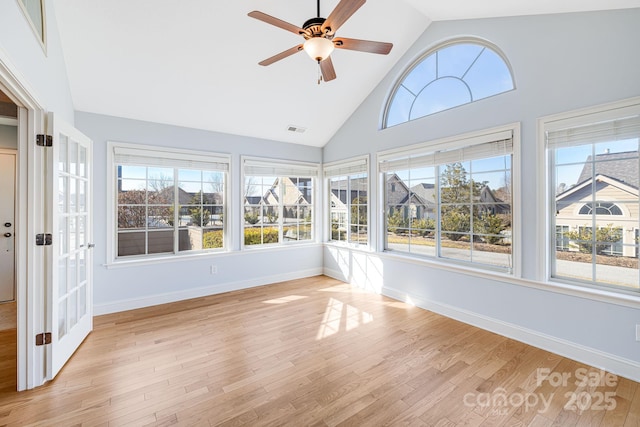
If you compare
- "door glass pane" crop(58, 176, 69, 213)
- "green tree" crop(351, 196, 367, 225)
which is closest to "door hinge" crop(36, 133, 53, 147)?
"door glass pane" crop(58, 176, 69, 213)

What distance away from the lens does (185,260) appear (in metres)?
4.07

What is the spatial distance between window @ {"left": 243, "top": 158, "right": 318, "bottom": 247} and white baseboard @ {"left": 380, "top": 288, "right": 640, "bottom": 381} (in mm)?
2551

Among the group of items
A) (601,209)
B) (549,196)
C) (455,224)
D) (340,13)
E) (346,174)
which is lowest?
(455,224)

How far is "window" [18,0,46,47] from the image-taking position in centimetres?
187

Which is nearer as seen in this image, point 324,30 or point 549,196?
point 324,30

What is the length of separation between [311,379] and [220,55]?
3326 millimetres

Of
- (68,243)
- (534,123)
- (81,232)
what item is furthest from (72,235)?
(534,123)

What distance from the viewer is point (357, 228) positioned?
15.8 feet

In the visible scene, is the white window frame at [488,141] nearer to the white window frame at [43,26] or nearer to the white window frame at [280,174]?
the white window frame at [280,174]

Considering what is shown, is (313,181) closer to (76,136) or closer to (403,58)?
(403,58)

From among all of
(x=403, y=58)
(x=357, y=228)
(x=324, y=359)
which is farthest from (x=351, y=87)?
(x=324, y=359)

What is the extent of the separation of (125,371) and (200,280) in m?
1.91

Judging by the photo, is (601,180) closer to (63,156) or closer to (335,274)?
(335,274)

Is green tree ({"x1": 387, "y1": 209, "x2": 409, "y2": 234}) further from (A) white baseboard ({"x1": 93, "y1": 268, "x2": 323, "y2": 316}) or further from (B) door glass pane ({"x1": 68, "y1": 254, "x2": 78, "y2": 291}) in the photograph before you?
(B) door glass pane ({"x1": 68, "y1": 254, "x2": 78, "y2": 291})
